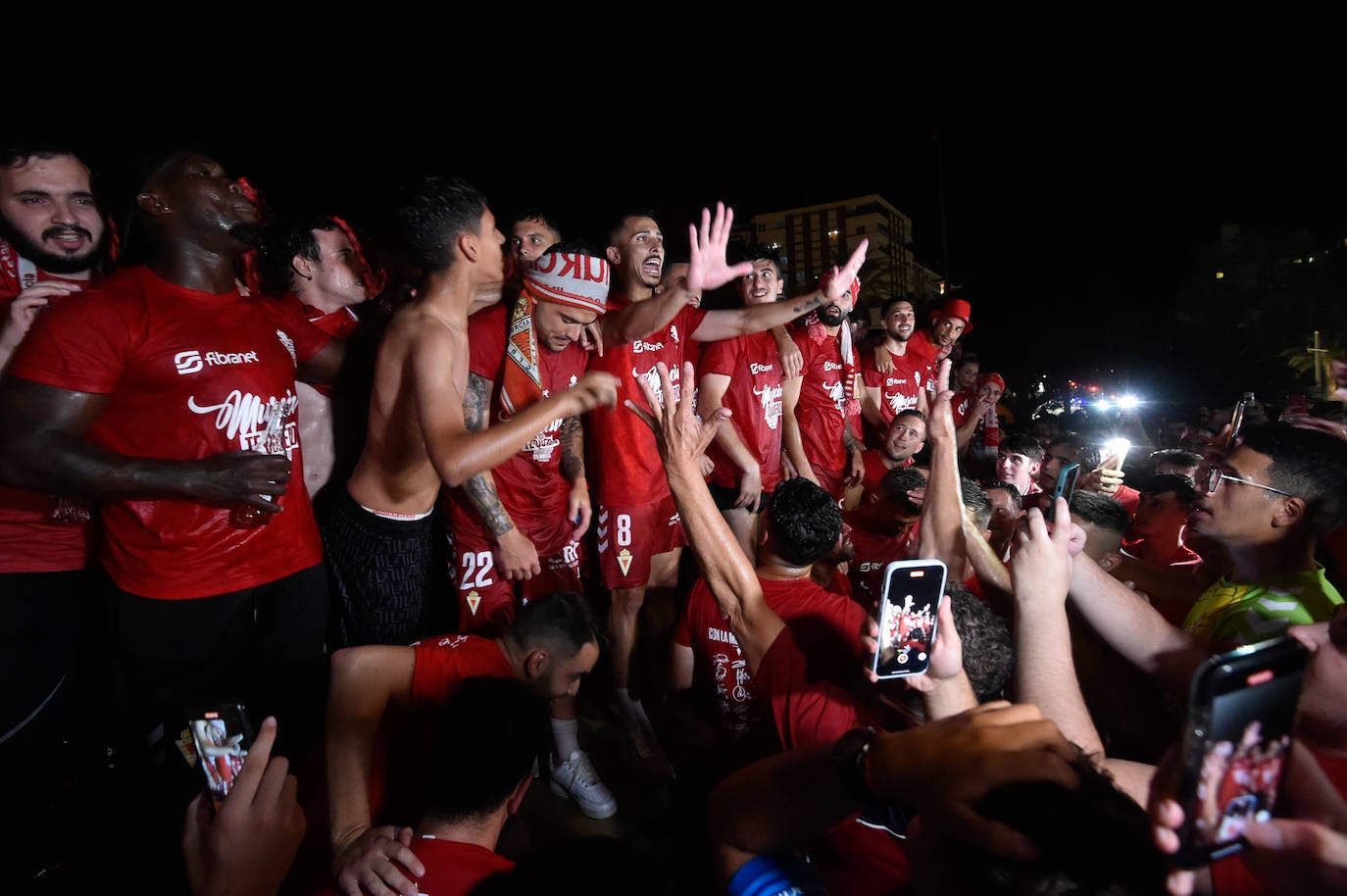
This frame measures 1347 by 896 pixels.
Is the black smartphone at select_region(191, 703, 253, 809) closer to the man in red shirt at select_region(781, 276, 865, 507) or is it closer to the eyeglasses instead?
the eyeglasses

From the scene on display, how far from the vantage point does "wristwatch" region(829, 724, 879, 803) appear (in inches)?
49.6

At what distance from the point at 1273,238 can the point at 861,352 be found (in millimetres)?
28500

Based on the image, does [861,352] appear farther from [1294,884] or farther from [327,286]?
[1294,884]

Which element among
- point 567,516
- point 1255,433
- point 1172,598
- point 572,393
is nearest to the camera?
point 572,393

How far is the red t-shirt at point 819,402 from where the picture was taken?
6.30 meters

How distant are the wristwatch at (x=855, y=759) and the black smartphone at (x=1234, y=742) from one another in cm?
48

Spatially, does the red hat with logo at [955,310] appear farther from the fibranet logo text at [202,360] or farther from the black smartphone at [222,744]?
the black smartphone at [222,744]

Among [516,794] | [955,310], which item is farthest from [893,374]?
[516,794]

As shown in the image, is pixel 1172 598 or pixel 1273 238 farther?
pixel 1273 238

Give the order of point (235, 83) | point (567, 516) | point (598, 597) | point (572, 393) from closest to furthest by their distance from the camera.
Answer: point (572, 393) < point (567, 516) < point (598, 597) < point (235, 83)

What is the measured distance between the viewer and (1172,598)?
3553mm

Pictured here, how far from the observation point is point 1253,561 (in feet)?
9.11

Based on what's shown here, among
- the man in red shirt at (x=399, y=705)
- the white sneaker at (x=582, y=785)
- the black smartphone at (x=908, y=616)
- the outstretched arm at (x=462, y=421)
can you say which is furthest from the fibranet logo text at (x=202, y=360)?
the black smartphone at (x=908, y=616)

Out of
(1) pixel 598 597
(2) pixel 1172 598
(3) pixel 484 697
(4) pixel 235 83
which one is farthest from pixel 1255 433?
(4) pixel 235 83
